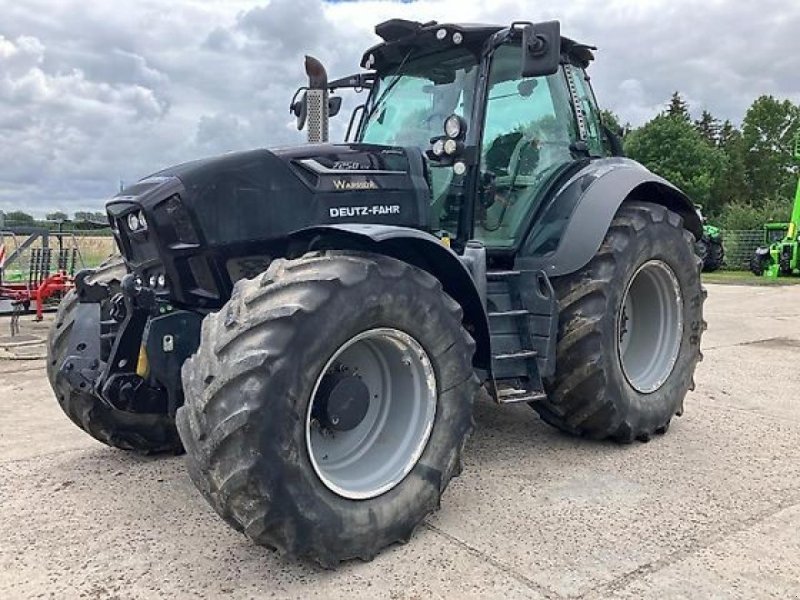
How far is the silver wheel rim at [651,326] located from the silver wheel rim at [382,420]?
2098 millimetres

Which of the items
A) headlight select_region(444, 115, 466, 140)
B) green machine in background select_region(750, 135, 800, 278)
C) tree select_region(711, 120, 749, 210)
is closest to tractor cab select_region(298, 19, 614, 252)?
headlight select_region(444, 115, 466, 140)

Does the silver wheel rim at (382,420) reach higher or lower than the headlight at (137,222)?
lower

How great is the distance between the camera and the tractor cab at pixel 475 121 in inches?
183

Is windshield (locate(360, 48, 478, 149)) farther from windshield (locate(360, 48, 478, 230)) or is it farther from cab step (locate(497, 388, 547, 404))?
cab step (locate(497, 388, 547, 404))

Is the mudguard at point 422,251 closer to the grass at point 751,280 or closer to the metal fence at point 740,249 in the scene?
the grass at point 751,280

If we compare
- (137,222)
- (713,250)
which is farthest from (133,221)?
(713,250)

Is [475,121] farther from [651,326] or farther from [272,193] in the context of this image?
[651,326]

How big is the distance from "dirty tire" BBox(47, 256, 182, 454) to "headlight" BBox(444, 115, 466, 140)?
209 cm

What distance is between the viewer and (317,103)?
4.44m

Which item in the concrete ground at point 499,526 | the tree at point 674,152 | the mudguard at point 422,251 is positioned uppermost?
the tree at point 674,152

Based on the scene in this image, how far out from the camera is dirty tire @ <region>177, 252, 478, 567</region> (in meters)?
2.88

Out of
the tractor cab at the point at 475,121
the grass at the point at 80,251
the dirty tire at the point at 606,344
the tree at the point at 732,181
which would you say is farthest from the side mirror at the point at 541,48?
the tree at the point at 732,181

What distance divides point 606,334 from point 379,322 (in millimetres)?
1832

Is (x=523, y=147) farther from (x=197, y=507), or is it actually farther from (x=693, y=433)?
(x=197, y=507)
